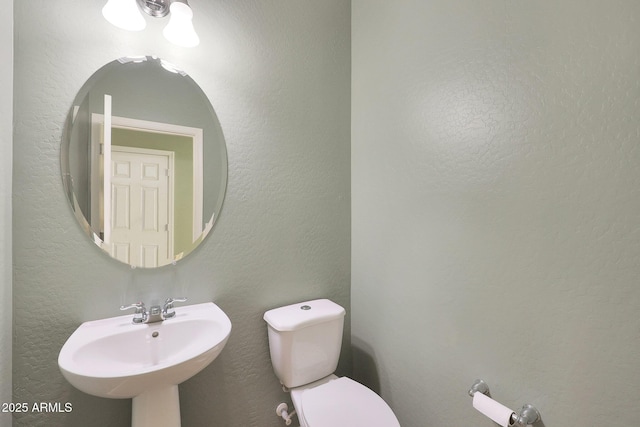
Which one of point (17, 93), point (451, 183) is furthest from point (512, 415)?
point (17, 93)

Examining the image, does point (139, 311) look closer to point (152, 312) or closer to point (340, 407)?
point (152, 312)

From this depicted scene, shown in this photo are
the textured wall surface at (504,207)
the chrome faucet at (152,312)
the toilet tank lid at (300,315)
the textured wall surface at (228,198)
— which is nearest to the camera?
the textured wall surface at (504,207)

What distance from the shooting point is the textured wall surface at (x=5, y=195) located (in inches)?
36.1

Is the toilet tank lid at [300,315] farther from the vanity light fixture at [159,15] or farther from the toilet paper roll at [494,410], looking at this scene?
the vanity light fixture at [159,15]

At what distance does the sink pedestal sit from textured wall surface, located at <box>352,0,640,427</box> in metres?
1.03

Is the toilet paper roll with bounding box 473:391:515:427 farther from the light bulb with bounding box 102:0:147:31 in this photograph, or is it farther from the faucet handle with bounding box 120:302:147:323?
the light bulb with bounding box 102:0:147:31

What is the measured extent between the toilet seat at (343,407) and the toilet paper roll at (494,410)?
1.03 feet

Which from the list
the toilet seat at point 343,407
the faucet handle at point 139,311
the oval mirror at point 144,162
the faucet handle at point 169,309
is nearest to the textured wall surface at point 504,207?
the toilet seat at point 343,407

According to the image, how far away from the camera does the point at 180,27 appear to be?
1172mm

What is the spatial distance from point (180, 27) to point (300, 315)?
138 cm

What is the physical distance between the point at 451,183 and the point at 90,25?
1.59 meters

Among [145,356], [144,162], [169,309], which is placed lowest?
[145,356]

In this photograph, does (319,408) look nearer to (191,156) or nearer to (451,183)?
(451,183)

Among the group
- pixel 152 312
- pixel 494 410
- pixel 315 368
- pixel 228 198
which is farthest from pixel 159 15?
pixel 494 410
